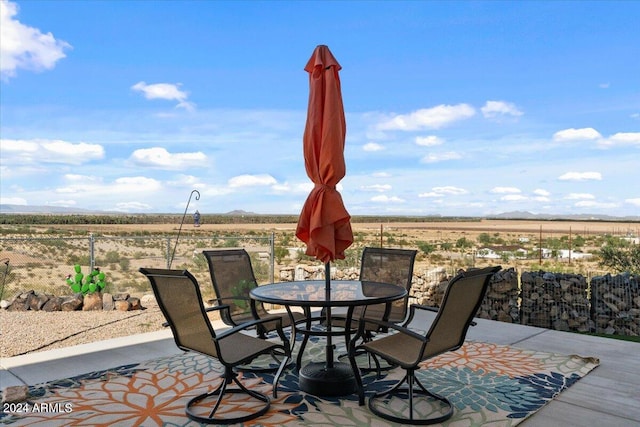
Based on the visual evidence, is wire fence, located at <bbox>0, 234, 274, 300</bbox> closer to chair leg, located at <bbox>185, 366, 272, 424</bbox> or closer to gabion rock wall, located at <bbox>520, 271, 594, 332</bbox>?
chair leg, located at <bbox>185, 366, 272, 424</bbox>

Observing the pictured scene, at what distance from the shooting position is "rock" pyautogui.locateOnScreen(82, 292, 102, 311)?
7363 millimetres

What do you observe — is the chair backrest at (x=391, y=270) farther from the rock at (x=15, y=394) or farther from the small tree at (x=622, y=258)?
the small tree at (x=622, y=258)

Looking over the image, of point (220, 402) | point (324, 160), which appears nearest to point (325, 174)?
point (324, 160)

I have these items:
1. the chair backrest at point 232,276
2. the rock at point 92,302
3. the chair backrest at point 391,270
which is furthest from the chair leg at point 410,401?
the rock at point 92,302

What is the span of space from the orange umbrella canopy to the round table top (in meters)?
0.32

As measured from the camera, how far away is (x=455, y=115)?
1045 inches

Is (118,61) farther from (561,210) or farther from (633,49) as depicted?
(561,210)

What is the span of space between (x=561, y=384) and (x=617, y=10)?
12968 millimetres

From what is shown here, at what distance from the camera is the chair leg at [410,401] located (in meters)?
2.98

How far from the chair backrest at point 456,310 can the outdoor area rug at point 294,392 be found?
0.50m

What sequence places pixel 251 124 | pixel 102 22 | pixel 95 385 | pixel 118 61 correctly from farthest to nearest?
pixel 251 124 < pixel 118 61 < pixel 102 22 < pixel 95 385

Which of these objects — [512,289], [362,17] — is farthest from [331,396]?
[362,17]

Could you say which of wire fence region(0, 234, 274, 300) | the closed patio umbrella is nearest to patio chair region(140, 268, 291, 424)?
the closed patio umbrella

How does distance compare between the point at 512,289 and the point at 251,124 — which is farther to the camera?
the point at 251,124
